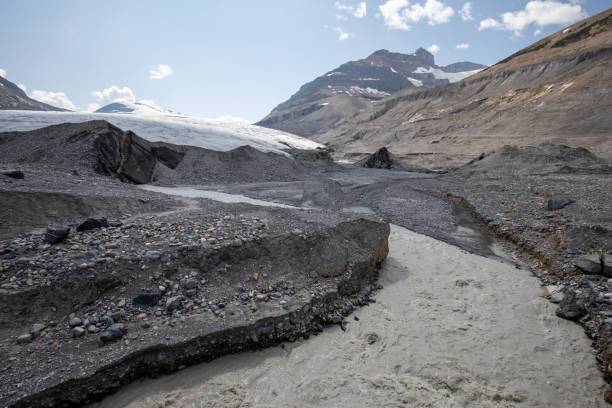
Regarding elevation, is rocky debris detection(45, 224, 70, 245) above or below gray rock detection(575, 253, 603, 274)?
below

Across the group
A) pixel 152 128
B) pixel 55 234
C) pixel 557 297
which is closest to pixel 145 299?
pixel 55 234

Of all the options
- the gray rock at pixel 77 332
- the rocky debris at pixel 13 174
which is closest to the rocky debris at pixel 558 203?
the gray rock at pixel 77 332

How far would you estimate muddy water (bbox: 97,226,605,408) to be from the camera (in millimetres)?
3709

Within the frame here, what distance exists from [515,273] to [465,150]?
90.8ft

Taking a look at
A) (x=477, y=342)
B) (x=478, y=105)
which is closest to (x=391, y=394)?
(x=477, y=342)

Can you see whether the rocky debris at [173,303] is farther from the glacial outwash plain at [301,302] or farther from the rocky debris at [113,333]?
the rocky debris at [113,333]

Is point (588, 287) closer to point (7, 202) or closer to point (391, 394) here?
point (391, 394)

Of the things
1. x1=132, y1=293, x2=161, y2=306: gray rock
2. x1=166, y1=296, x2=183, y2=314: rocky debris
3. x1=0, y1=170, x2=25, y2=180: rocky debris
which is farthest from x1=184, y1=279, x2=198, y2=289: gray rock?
x1=0, y1=170, x2=25, y2=180: rocky debris

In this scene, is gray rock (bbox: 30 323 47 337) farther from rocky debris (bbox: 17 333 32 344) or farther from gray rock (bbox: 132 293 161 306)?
gray rock (bbox: 132 293 161 306)

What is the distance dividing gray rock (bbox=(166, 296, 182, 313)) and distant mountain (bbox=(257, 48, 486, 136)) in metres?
83.0

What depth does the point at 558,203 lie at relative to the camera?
31.7 feet

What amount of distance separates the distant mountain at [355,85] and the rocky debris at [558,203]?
77.8 m

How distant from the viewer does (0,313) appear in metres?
3.70

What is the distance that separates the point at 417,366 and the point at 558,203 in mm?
9126
